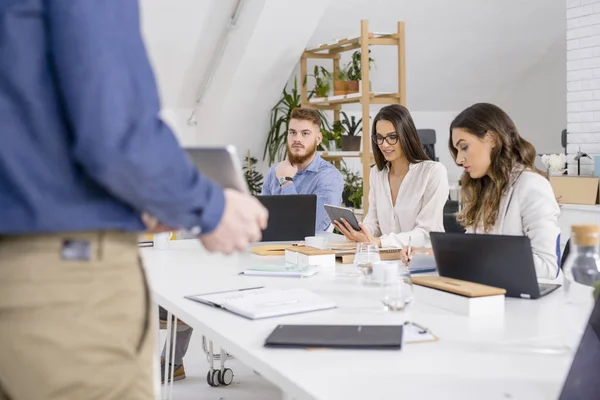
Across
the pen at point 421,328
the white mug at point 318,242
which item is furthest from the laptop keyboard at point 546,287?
the white mug at point 318,242

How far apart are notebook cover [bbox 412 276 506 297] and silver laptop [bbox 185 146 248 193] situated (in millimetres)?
860

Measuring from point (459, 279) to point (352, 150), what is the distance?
13.2 ft

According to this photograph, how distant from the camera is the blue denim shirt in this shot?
1.06 meters

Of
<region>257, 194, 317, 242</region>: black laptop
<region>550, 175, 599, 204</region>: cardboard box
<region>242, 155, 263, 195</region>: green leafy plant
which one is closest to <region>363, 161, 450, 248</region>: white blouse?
<region>257, 194, 317, 242</region>: black laptop

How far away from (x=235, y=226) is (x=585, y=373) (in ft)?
2.08

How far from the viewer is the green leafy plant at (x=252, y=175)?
22.1 feet


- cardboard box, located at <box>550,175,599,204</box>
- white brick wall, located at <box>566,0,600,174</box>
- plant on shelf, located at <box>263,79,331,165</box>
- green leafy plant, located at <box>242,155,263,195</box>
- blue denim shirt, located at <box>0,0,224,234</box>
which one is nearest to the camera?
blue denim shirt, located at <box>0,0,224,234</box>

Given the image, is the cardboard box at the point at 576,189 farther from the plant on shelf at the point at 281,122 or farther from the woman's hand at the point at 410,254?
the woman's hand at the point at 410,254

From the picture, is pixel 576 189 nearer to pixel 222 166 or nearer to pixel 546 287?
pixel 546 287

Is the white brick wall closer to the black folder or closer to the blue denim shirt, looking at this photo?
the black folder

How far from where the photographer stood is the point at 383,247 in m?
3.09

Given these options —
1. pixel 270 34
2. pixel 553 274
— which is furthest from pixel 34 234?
pixel 270 34

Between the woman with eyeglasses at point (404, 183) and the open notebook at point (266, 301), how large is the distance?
1.30m

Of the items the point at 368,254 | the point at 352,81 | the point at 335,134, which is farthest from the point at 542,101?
the point at 368,254
